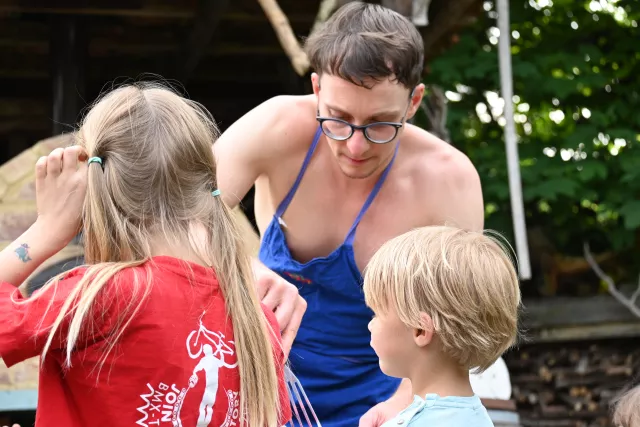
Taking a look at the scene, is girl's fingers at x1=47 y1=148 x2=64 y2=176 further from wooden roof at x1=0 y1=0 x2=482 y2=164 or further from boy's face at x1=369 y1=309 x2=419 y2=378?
wooden roof at x1=0 y1=0 x2=482 y2=164

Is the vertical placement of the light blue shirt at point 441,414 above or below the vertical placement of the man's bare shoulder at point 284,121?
below

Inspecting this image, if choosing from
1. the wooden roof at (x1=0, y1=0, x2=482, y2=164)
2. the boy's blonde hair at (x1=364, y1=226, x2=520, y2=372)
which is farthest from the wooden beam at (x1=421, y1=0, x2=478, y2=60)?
the boy's blonde hair at (x1=364, y1=226, x2=520, y2=372)

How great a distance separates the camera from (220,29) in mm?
6914

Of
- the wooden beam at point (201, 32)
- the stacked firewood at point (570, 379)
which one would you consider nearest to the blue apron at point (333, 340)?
the wooden beam at point (201, 32)

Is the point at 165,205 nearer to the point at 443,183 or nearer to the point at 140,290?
the point at 140,290

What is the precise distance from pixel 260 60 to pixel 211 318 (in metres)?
6.07

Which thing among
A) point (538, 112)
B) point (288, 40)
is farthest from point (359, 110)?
point (538, 112)

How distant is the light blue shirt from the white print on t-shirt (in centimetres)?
35

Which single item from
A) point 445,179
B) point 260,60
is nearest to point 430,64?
point 260,60

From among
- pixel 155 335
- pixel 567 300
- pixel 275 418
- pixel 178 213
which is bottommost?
pixel 567 300

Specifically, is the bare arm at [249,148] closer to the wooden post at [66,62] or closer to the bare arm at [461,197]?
the bare arm at [461,197]

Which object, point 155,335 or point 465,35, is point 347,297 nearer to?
point 155,335

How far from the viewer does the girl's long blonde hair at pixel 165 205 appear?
1903mm

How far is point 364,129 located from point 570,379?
15.2 ft
